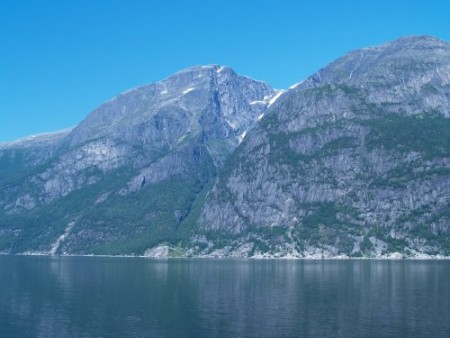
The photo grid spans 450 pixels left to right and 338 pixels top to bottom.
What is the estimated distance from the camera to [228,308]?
126 meters

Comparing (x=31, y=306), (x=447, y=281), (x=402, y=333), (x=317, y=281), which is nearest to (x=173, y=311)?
(x=31, y=306)

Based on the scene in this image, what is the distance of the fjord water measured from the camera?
101 m

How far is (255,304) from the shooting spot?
131 meters

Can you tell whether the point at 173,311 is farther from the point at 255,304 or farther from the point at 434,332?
the point at 434,332

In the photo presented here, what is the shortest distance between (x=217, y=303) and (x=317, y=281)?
59.2m

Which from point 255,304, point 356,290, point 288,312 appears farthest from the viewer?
point 356,290

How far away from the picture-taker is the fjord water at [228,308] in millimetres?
100562

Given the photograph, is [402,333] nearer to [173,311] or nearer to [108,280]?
[173,311]

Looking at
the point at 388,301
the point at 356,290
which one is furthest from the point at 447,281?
the point at 388,301

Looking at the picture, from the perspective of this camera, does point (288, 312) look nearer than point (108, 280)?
Yes

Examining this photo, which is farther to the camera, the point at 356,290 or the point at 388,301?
the point at 356,290

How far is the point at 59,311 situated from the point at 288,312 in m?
46.3

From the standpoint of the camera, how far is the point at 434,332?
316 feet

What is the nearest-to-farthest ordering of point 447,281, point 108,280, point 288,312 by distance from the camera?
1. point 288,312
2. point 447,281
3. point 108,280
